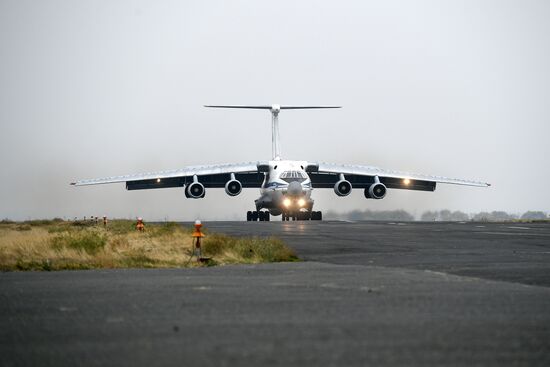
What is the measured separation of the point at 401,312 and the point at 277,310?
4.78ft

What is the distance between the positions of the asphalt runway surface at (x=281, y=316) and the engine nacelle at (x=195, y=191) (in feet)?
137

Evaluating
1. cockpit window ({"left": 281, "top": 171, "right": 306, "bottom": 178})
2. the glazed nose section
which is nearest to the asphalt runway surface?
the glazed nose section

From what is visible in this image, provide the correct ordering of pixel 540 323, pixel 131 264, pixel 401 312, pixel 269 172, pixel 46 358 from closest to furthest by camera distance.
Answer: pixel 46 358, pixel 540 323, pixel 401 312, pixel 131 264, pixel 269 172

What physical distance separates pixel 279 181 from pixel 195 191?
6.55m

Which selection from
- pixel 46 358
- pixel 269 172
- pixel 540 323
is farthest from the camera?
pixel 269 172

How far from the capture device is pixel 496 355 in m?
7.21

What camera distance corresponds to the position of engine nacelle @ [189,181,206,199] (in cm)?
5884

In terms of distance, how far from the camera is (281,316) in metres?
9.62

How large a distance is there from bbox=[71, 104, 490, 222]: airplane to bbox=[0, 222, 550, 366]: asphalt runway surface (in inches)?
1525

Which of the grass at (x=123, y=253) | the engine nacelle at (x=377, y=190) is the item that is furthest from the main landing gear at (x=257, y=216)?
the grass at (x=123, y=253)

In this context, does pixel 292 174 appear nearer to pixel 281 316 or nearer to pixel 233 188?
pixel 233 188

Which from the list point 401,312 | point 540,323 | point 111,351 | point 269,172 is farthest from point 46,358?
point 269,172

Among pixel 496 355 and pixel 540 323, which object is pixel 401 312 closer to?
pixel 540 323

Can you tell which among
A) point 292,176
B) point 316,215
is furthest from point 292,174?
point 316,215
